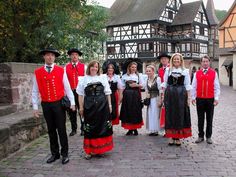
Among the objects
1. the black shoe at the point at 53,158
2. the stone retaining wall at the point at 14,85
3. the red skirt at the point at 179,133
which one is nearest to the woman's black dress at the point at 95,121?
the black shoe at the point at 53,158

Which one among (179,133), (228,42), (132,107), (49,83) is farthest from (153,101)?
(228,42)

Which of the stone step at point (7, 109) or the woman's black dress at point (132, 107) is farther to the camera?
the woman's black dress at point (132, 107)

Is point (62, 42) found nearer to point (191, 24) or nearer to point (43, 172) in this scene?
point (43, 172)

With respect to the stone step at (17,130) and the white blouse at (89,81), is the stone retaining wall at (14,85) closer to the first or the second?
the stone step at (17,130)

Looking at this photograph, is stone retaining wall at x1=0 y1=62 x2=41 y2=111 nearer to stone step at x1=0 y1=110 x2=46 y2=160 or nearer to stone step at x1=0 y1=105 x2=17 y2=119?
stone step at x1=0 y1=105 x2=17 y2=119

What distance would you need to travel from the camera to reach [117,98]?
8.09m

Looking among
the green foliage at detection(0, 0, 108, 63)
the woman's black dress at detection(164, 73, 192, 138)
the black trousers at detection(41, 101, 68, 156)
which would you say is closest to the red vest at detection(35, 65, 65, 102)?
the black trousers at detection(41, 101, 68, 156)

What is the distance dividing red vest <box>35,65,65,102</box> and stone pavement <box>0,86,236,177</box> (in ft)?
3.82

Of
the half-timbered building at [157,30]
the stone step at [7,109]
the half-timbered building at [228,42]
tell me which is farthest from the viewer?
the half-timbered building at [157,30]

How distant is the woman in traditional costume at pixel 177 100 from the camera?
21.7 feet

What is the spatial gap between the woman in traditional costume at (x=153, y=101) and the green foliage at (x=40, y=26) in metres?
4.03

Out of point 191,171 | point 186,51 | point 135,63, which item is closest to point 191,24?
point 186,51

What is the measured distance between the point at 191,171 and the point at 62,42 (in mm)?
7053

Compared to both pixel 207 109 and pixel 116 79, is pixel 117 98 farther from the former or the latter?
pixel 207 109
